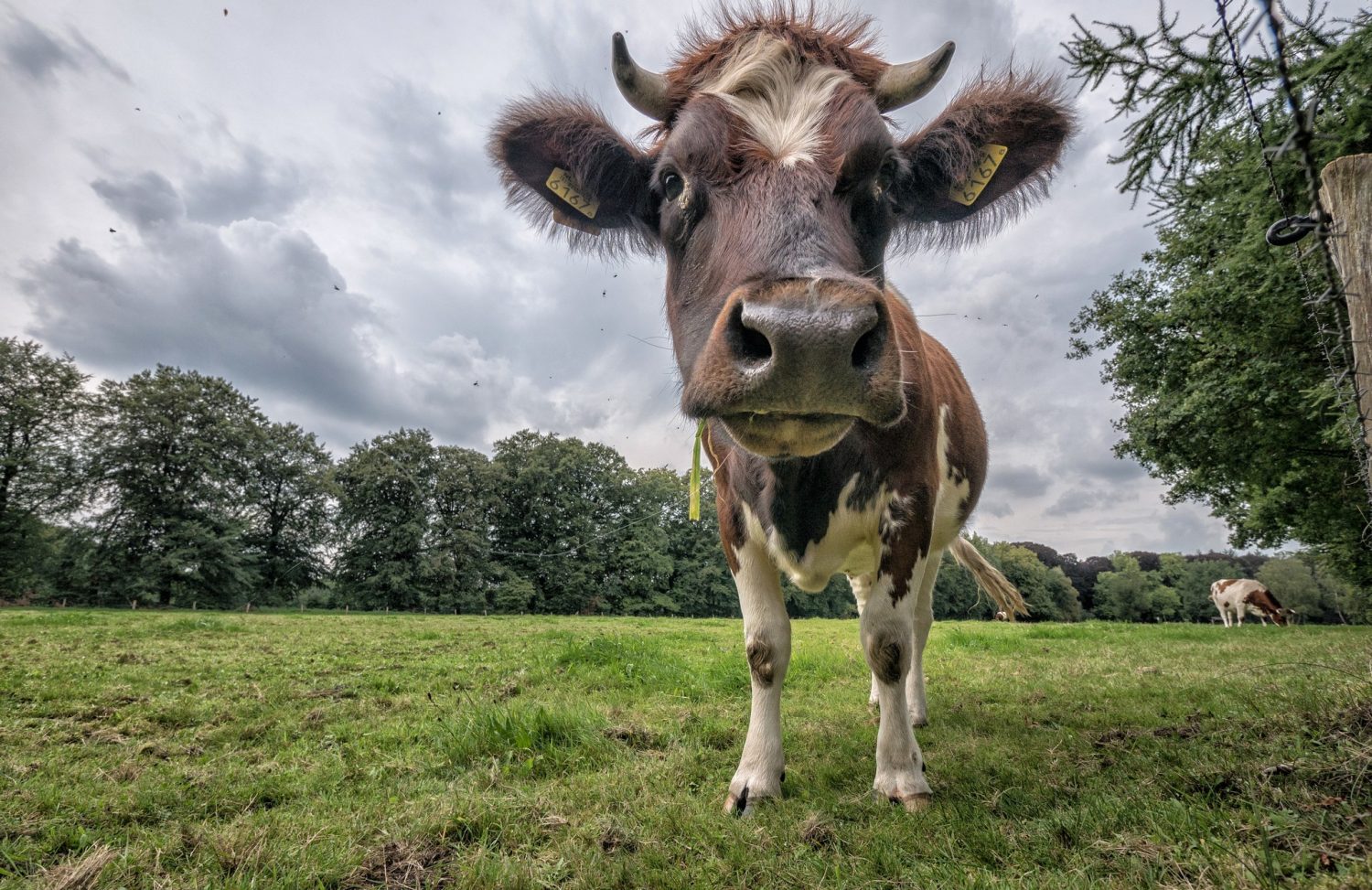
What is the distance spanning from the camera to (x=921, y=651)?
450cm

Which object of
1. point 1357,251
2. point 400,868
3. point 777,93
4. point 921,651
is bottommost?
point 400,868

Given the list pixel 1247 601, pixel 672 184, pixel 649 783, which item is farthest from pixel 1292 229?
pixel 1247 601

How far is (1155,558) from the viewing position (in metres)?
59.3

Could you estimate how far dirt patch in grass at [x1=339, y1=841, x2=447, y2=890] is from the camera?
192 centimetres

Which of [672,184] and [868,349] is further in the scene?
[672,184]

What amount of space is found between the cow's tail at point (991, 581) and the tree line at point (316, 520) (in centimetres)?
2126

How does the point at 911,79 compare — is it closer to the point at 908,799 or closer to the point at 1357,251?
the point at 1357,251

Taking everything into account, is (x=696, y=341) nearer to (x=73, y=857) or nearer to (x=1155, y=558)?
(x=73, y=857)

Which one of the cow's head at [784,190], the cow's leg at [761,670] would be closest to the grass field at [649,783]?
the cow's leg at [761,670]

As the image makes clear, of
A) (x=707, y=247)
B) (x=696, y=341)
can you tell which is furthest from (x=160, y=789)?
(x=707, y=247)

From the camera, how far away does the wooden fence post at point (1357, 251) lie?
6.56ft

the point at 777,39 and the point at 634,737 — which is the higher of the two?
the point at 777,39

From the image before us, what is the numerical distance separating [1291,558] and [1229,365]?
49420 mm

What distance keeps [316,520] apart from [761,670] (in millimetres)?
39345
